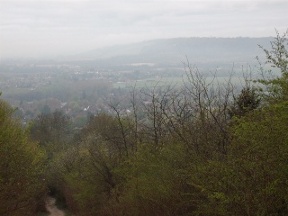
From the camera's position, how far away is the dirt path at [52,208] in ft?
96.5

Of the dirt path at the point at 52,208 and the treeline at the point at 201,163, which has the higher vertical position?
the treeline at the point at 201,163

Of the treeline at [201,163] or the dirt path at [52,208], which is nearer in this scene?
the treeline at [201,163]

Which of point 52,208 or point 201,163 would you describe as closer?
point 201,163

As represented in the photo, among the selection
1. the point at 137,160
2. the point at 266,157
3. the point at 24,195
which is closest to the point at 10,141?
the point at 24,195

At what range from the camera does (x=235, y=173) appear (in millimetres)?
7891

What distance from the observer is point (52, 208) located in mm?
31484

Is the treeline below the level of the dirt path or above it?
above

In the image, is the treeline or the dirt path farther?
the dirt path

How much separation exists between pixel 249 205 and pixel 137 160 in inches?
296

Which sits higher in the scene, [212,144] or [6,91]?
[212,144]

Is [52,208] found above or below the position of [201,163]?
below

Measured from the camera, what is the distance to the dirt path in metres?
29.4

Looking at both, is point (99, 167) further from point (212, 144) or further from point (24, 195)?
point (212, 144)

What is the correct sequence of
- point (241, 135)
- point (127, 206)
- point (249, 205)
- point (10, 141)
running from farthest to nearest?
point (10, 141), point (127, 206), point (241, 135), point (249, 205)
